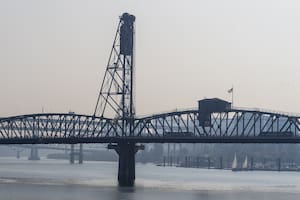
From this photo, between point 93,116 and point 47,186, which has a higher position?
point 93,116

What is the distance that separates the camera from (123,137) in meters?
156

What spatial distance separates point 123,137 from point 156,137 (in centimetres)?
838

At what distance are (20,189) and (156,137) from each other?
103 ft

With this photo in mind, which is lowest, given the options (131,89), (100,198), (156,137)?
(100,198)

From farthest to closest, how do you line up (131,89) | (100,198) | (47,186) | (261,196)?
(131,89) → (47,186) → (261,196) → (100,198)

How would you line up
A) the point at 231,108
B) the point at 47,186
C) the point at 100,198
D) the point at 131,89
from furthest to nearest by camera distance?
the point at 131,89 < the point at 231,108 < the point at 47,186 < the point at 100,198

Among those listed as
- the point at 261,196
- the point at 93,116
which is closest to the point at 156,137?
the point at 93,116

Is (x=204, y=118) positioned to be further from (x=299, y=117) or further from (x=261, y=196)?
(x=261, y=196)

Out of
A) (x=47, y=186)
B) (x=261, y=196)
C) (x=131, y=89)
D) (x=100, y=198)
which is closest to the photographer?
(x=100, y=198)

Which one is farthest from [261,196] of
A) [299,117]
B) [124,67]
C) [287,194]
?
[124,67]

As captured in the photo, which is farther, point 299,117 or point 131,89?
point 131,89

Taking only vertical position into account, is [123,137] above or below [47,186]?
above

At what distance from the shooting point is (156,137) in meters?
151

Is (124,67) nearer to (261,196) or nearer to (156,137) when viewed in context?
(156,137)
